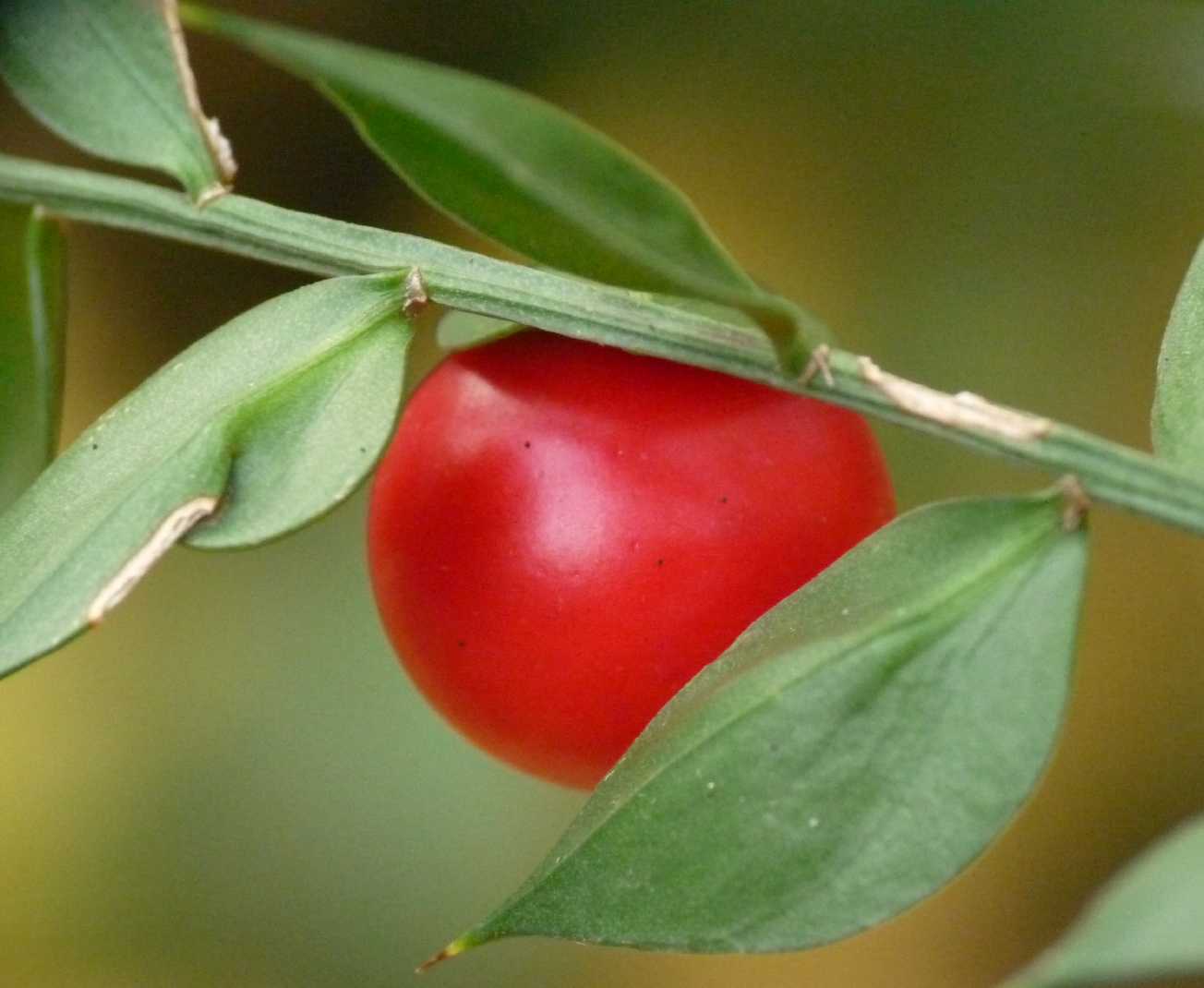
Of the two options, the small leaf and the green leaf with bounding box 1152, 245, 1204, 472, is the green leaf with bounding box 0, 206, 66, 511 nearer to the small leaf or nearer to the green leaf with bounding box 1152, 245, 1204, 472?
the small leaf

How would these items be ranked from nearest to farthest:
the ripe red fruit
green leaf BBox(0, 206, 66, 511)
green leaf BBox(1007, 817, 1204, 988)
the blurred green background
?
green leaf BBox(1007, 817, 1204, 988), the ripe red fruit, green leaf BBox(0, 206, 66, 511), the blurred green background

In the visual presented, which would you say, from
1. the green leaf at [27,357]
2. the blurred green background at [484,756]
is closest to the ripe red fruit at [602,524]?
the green leaf at [27,357]

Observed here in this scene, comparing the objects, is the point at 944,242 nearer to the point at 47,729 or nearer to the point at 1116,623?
the point at 1116,623

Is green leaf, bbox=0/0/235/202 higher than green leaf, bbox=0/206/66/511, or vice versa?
green leaf, bbox=0/0/235/202

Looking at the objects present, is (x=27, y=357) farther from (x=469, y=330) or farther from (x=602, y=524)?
(x=602, y=524)

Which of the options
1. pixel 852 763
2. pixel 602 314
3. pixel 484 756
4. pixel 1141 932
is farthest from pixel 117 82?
pixel 484 756

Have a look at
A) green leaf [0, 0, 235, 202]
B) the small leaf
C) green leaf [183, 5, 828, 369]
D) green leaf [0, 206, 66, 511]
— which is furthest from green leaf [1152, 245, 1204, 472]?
green leaf [0, 206, 66, 511]

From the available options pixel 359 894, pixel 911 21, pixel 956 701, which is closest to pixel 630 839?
pixel 956 701
